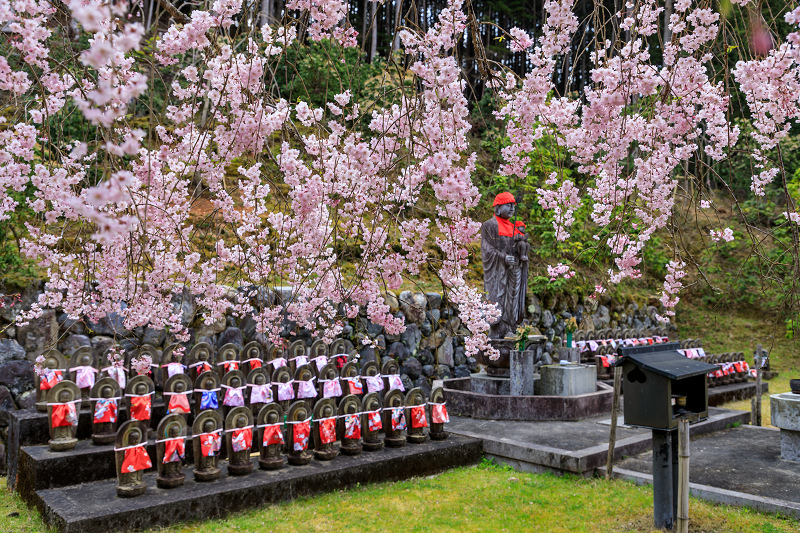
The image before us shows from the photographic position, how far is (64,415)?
4164 mm

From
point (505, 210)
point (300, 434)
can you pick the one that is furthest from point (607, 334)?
point (300, 434)

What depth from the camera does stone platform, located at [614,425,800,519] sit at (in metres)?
4.11

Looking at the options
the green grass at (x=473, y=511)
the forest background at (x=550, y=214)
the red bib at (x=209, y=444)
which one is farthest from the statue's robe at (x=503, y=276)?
the red bib at (x=209, y=444)

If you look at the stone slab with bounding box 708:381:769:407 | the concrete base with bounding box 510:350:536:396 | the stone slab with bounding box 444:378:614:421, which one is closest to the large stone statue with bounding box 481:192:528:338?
the concrete base with bounding box 510:350:536:396

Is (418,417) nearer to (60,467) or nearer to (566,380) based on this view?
(566,380)

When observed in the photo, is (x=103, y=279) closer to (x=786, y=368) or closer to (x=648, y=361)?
(x=648, y=361)

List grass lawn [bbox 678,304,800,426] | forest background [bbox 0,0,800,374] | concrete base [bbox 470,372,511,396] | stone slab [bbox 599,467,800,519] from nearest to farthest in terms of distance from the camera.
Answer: stone slab [bbox 599,467,800,519] → concrete base [bbox 470,372,511,396] → forest background [bbox 0,0,800,374] → grass lawn [bbox 678,304,800,426]

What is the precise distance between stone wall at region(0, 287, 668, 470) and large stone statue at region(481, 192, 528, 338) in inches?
27.5

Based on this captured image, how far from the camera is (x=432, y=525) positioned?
3840 millimetres

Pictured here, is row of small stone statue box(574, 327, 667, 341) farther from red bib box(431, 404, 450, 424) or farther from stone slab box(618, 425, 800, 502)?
red bib box(431, 404, 450, 424)

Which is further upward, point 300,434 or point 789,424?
point 300,434

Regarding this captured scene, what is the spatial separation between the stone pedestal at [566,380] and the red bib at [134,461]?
16.2 feet

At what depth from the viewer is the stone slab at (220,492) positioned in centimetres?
334

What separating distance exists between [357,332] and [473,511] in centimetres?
342
